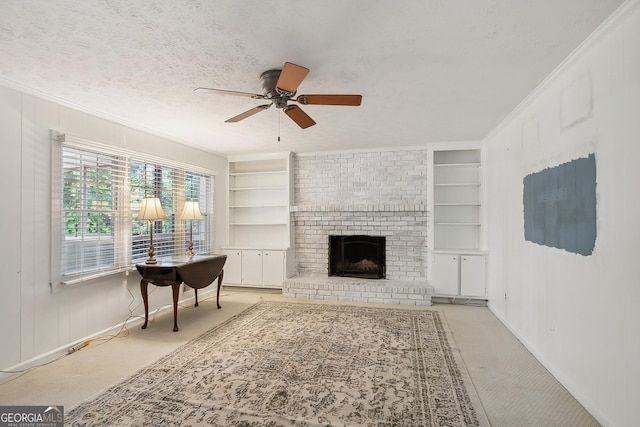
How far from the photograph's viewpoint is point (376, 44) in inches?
74.9

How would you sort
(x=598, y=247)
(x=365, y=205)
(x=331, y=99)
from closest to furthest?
(x=598, y=247)
(x=331, y=99)
(x=365, y=205)

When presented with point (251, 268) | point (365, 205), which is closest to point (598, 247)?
point (365, 205)

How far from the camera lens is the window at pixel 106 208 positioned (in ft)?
9.21

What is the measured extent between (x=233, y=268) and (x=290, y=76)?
13.2 ft

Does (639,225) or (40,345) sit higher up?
(639,225)

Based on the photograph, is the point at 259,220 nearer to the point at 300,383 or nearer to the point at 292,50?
the point at 300,383

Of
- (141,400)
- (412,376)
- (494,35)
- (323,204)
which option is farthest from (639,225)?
(323,204)

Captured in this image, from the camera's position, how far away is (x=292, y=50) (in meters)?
1.97

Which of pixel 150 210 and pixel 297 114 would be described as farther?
pixel 150 210

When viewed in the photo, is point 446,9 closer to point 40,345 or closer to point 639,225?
point 639,225

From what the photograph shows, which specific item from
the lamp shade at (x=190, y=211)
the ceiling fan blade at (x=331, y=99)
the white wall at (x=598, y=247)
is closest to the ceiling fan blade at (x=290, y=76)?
the ceiling fan blade at (x=331, y=99)

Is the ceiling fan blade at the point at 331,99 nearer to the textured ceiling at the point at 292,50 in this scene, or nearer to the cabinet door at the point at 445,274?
the textured ceiling at the point at 292,50

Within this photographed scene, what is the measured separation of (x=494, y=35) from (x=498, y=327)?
118 inches

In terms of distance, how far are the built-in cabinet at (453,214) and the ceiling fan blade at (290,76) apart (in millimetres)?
3193
